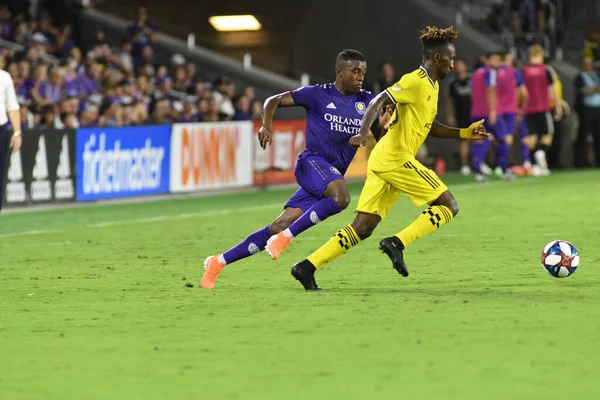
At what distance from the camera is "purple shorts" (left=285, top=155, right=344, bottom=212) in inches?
419

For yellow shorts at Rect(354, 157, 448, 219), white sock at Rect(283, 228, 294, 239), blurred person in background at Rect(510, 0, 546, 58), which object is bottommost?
white sock at Rect(283, 228, 294, 239)

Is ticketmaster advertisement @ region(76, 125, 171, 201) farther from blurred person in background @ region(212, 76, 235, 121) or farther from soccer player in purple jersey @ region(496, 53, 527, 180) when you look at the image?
soccer player in purple jersey @ region(496, 53, 527, 180)

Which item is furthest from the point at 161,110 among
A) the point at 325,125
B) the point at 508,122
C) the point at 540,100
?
the point at 325,125

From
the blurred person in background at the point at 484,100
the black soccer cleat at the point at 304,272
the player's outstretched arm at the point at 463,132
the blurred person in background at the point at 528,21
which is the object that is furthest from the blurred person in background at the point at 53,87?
the blurred person in background at the point at 528,21

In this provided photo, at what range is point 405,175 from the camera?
10.3 m

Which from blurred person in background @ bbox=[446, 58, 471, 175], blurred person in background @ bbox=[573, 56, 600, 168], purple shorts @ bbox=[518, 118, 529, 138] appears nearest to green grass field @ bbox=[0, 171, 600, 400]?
purple shorts @ bbox=[518, 118, 529, 138]

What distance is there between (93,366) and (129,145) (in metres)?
13.4

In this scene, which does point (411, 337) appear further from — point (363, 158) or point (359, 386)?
point (363, 158)

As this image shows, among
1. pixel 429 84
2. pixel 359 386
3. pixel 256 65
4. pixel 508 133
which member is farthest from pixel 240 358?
pixel 256 65

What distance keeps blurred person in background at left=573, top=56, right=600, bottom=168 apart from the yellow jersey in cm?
1824

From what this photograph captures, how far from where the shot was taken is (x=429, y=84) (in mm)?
10391

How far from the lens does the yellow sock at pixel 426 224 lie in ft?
33.8

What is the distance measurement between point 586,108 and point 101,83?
1048cm

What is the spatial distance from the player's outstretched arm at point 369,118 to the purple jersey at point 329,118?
2.69 ft
